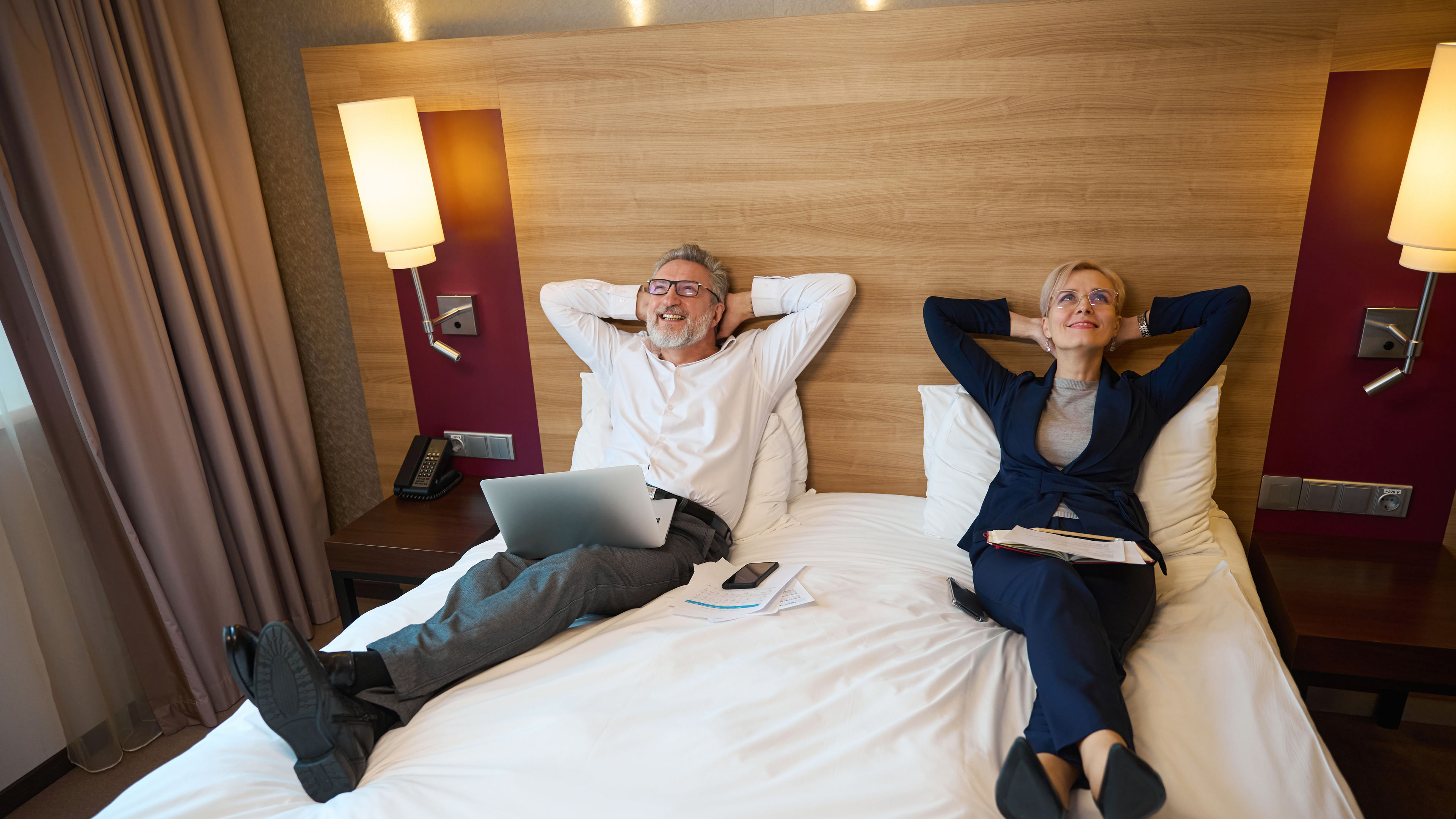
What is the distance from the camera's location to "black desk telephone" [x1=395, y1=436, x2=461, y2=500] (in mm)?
2576

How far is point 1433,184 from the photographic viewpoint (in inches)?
66.1

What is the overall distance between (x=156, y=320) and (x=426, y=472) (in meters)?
0.87

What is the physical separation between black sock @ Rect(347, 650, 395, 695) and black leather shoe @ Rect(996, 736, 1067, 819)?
1097mm

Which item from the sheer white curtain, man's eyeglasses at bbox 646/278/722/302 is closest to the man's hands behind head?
man's eyeglasses at bbox 646/278/722/302

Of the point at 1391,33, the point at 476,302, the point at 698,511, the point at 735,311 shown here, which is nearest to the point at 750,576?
the point at 698,511

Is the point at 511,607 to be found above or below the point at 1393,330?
below

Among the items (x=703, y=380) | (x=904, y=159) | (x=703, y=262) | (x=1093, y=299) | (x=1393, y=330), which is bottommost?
(x=703, y=380)

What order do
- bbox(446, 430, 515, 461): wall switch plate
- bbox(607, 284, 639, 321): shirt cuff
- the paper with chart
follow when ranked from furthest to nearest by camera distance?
1. bbox(446, 430, 515, 461): wall switch plate
2. bbox(607, 284, 639, 321): shirt cuff
3. the paper with chart

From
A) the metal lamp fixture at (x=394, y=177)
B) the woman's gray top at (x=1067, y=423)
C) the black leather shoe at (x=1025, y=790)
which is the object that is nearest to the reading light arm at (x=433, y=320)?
the metal lamp fixture at (x=394, y=177)

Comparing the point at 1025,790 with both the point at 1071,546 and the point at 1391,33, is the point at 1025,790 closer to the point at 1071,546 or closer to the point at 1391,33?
the point at 1071,546

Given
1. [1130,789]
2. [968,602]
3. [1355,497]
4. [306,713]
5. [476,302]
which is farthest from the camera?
[476,302]

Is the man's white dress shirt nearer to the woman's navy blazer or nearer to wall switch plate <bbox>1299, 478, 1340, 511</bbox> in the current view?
the woman's navy blazer

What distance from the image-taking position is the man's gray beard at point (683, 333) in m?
2.22

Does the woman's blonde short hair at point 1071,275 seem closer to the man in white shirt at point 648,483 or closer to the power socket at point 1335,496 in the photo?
the man in white shirt at point 648,483
